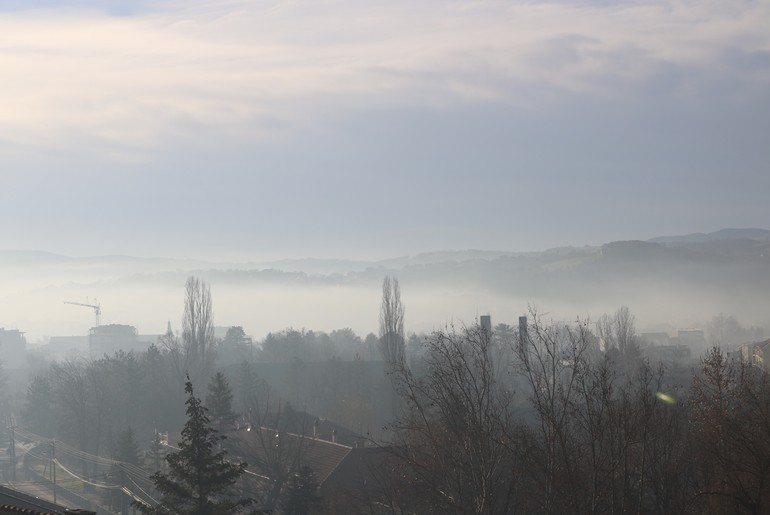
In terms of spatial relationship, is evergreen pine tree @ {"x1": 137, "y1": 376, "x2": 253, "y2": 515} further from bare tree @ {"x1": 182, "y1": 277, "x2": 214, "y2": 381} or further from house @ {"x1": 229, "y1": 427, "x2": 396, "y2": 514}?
bare tree @ {"x1": 182, "y1": 277, "x2": 214, "y2": 381}

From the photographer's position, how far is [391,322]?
281 ft

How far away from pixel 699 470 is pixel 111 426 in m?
53.9

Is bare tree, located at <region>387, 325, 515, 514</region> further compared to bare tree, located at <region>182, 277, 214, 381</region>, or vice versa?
bare tree, located at <region>182, 277, 214, 381</region>

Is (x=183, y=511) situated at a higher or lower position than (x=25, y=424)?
higher

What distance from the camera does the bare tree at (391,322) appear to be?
82.0 metres

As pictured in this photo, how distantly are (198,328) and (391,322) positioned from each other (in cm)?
1853

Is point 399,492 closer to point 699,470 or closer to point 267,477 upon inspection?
point 699,470

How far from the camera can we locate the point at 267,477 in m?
40.3

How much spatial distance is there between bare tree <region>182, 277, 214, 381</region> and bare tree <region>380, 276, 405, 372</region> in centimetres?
1539

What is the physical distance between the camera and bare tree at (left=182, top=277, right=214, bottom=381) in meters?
84.9

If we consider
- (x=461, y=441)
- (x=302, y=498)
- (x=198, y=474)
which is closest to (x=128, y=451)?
(x=302, y=498)

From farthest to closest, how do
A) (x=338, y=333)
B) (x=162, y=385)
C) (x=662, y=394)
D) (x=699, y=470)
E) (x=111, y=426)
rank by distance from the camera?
(x=338, y=333) → (x=162, y=385) → (x=111, y=426) → (x=662, y=394) → (x=699, y=470)

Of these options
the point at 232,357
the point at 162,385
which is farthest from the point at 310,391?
the point at 232,357

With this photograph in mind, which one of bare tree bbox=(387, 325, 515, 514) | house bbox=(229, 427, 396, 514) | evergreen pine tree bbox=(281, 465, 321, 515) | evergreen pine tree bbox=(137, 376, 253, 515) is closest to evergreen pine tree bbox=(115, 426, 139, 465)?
house bbox=(229, 427, 396, 514)
